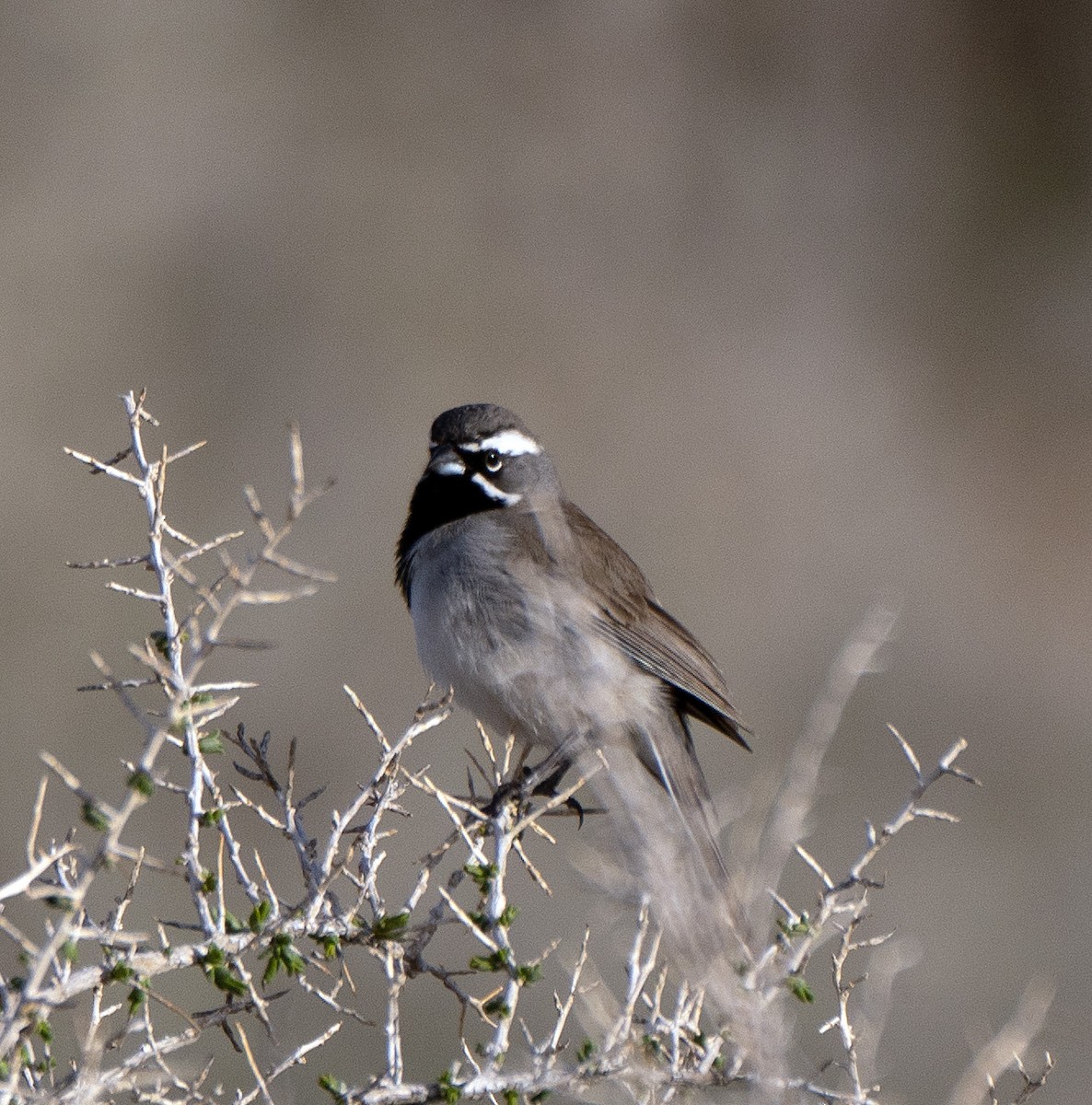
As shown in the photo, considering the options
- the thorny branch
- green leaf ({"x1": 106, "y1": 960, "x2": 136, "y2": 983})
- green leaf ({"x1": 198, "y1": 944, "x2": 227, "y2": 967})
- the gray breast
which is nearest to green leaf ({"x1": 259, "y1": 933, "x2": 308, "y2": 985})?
the thorny branch

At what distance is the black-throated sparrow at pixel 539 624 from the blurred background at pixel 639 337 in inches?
191

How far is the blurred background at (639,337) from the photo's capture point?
11.4m

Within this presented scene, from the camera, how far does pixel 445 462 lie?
5984 millimetres

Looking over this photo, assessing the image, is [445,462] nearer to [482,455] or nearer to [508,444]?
[482,455]

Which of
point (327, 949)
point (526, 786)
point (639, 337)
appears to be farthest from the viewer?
point (639, 337)

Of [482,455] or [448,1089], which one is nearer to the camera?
[448,1089]

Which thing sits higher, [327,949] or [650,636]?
[327,949]

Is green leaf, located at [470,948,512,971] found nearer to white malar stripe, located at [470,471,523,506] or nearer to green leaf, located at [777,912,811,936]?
green leaf, located at [777,912,811,936]

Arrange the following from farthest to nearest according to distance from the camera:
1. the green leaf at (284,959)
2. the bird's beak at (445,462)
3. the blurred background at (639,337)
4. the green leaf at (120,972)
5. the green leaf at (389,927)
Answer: the blurred background at (639,337) → the bird's beak at (445,462) → the green leaf at (389,927) → the green leaf at (284,959) → the green leaf at (120,972)

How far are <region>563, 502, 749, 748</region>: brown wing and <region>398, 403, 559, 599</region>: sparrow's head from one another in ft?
1.00

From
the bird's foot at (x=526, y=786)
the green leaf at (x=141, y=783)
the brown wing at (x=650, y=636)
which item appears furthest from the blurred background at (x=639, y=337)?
the green leaf at (x=141, y=783)

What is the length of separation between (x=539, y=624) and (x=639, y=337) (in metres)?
8.23

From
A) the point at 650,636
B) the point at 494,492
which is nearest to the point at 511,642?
the point at 650,636

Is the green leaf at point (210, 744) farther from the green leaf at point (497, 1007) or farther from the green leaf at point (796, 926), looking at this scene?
the green leaf at point (796, 926)
